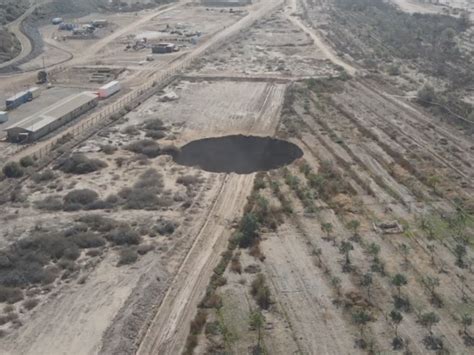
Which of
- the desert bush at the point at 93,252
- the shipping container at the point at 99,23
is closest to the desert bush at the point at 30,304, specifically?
the desert bush at the point at 93,252

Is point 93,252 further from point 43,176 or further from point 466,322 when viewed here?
point 466,322

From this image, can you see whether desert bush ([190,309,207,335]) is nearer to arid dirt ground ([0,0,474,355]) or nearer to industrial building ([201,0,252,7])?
arid dirt ground ([0,0,474,355])

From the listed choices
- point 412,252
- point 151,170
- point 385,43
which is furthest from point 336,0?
point 412,252

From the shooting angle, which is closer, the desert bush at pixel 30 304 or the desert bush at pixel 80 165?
the desert bush at pixel 30 304

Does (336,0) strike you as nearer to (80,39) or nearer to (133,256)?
(80,39)

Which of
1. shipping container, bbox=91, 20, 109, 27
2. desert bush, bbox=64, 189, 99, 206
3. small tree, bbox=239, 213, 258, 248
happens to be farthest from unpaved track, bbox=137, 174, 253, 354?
shipping container, bbox=91, 20, 109, 27

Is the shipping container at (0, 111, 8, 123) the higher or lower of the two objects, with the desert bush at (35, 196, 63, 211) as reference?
lower

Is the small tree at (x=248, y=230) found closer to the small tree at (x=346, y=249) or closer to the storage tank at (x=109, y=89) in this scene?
the small tree at (x=346, y=249)
